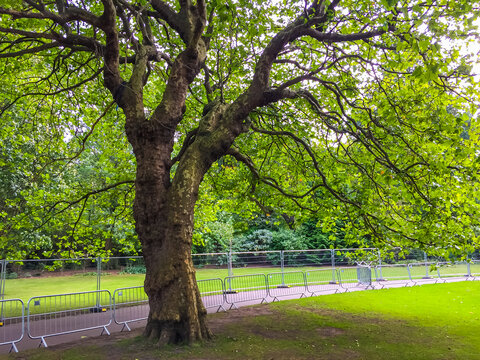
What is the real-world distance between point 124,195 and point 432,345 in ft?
29.2

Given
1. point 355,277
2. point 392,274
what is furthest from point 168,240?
point 392,274

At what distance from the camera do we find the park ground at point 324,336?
611 centimetres

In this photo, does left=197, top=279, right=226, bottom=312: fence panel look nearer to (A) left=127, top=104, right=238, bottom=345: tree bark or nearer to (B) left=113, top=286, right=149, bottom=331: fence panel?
(B) left=113, top=286, right=149, bottom=331: fence panel

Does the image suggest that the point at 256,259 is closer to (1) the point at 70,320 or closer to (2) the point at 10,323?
(1) the point at 70,320

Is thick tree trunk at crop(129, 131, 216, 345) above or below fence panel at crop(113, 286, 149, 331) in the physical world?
above

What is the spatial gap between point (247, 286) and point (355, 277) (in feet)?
23.1

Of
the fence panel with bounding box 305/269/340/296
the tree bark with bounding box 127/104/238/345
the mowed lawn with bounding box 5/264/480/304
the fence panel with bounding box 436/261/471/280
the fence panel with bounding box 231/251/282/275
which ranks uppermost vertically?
the tree bark with bounding box 127/104/238/345

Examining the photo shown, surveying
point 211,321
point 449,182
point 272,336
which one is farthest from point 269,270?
point 449,182

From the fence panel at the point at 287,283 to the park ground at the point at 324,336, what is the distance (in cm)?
331

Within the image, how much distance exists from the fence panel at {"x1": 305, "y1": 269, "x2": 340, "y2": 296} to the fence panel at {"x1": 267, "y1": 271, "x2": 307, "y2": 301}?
33cm

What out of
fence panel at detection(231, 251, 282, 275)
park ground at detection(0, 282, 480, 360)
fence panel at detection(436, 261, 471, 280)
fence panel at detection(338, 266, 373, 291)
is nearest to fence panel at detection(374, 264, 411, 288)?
fence panel at detection(338, 266, 373, 291)

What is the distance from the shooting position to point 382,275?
67.1 ft

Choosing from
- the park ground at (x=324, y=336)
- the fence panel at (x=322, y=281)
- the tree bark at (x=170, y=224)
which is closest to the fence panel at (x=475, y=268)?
the fence panel at (x=322, y=281)

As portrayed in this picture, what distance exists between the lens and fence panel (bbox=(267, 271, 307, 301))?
50.8 ft
